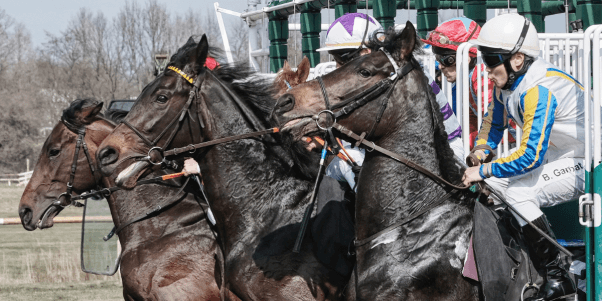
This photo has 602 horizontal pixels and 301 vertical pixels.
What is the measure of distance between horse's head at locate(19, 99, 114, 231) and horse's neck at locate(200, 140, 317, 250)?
61.7 inches

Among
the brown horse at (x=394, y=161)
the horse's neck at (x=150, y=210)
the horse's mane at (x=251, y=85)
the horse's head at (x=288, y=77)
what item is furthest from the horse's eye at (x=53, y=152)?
the brown horse at (x=394, y=161)

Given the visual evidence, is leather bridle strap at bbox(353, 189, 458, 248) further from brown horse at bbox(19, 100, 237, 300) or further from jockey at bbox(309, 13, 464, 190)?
brown horse at bbox(19, 100, 237, 300)

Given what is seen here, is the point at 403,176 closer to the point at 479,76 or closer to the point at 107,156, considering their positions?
the point at 107,156

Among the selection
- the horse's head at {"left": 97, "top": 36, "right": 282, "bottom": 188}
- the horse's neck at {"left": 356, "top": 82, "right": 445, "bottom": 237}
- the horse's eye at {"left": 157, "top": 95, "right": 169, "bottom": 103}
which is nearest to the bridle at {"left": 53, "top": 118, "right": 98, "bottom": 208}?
the horse's head at {"left": 97, "top": 36, "right": 282, "bottom": 188}

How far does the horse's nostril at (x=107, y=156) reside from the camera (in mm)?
4305

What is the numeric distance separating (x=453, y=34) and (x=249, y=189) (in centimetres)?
226

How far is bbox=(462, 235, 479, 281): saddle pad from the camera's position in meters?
3.25

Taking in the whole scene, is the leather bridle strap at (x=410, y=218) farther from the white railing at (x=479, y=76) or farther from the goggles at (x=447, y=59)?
the goggles at (x=447, y=59)

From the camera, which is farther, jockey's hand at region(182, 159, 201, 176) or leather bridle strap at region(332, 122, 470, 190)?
jockey's hand at region(182, 159, 201, 176)

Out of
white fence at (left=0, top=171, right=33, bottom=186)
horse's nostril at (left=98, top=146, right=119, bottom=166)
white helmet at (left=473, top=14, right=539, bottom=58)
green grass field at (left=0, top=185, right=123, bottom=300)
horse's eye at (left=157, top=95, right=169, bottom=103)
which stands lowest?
white fence at (left=0, top=171, right=33, bottom=186)

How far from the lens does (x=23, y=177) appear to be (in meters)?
30.0

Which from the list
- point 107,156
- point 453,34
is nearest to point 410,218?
point 107,156

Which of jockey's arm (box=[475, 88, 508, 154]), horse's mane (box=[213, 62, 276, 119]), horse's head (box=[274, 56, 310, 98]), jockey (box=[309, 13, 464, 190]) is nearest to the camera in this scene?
jockey's arm (box=[475, 88, 508, 154])

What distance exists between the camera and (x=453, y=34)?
5512 millimetres
